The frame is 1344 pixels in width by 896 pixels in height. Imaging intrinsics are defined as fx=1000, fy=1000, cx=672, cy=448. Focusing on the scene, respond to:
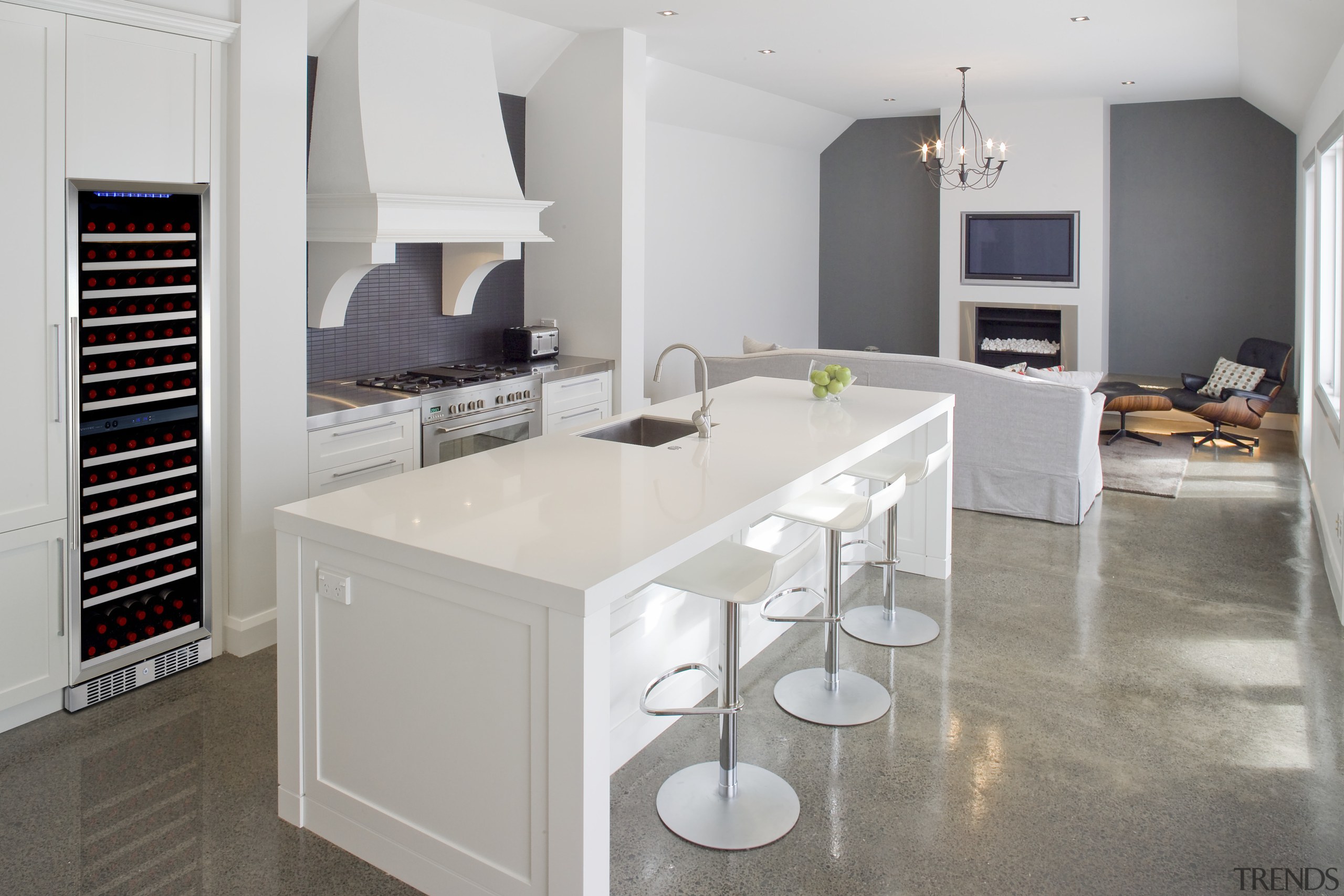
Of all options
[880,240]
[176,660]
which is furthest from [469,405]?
[880,240]

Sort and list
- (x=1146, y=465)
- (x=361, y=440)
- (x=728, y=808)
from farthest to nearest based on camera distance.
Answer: (x=1146, y=465) < (x=361, y=440) < (x=728, y=808)

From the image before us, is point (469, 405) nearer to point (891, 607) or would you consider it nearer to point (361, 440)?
point (361, 440)

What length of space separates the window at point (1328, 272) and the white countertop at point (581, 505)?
11.4 feet

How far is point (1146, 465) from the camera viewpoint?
701 centimetres

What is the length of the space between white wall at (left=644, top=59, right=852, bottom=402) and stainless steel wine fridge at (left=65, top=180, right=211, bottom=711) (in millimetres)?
4432

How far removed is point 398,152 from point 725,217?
4826mm

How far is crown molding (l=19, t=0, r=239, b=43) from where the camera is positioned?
304cm

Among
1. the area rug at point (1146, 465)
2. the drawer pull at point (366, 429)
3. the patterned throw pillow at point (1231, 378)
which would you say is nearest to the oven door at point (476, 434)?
the drawer pull at point (366, 429)

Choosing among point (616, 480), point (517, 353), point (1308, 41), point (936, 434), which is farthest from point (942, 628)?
point (1308, 41)

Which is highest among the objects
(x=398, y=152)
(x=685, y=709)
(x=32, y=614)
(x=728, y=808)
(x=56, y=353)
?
(x=398, y=152)

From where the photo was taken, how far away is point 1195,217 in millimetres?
8945

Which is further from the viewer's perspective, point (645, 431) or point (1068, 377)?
point (1068, 377)

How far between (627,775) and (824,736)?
66cm

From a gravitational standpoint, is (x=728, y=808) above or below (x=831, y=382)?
below
